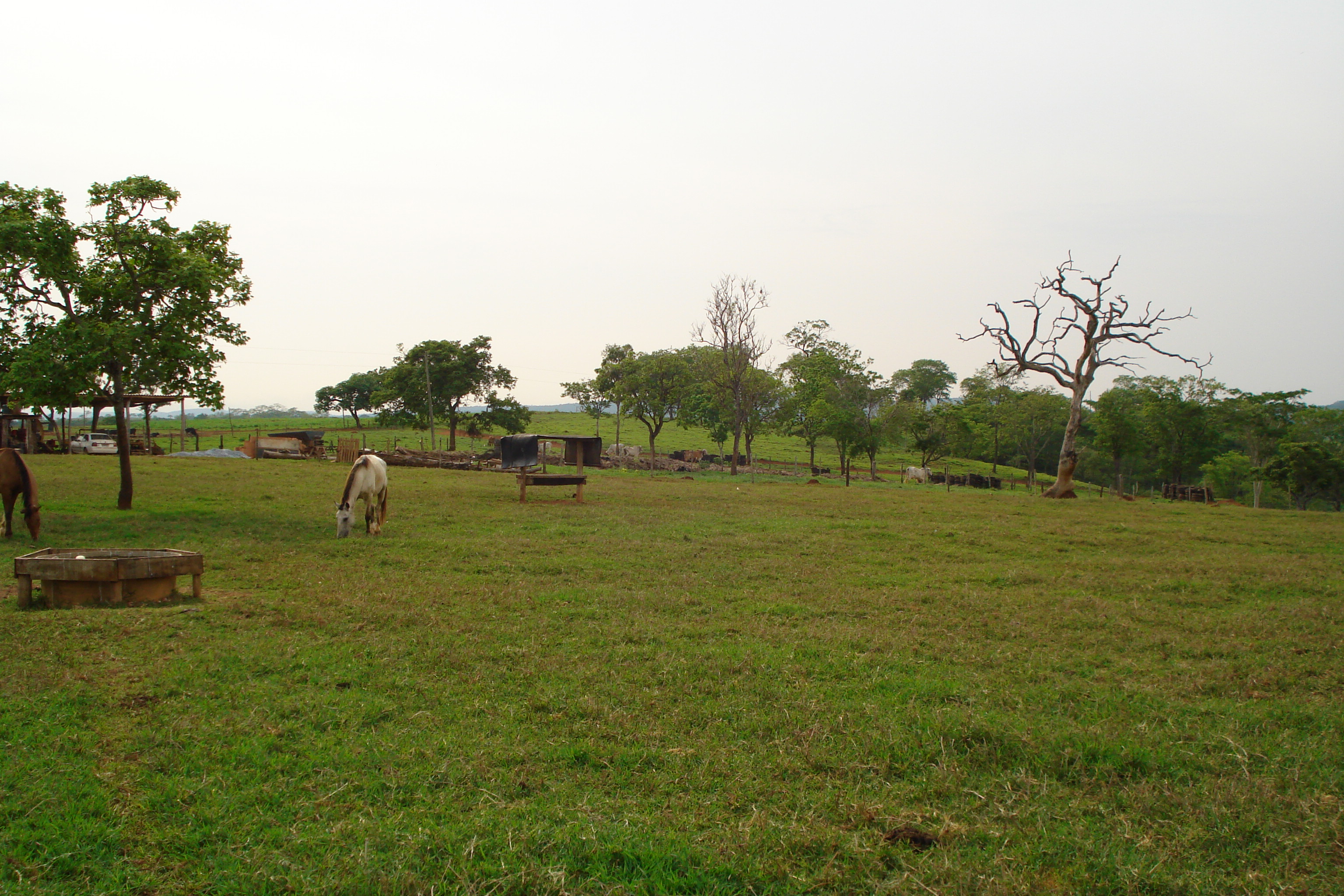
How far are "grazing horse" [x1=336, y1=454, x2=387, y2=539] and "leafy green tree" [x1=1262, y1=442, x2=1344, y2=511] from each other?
37527 mm

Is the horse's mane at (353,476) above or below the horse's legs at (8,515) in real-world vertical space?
above

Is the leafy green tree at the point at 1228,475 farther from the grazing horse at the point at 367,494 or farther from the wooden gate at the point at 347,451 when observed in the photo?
the grazing horse at the point at 367,494

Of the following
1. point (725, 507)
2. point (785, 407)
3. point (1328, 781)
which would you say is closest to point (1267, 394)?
point (785, 407)

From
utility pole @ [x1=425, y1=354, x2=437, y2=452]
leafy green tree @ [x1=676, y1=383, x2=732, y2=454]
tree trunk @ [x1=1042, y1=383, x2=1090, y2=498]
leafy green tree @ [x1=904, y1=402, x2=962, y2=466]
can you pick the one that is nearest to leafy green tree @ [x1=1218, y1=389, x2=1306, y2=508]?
leafy green tree @ [x1=904, y1=402, x2=962, y2=466]

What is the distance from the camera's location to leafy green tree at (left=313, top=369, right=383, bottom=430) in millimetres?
75312

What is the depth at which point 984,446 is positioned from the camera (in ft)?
191

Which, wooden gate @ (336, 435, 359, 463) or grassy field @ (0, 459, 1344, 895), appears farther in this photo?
wooden gate @ (336, 435, 359, 463)

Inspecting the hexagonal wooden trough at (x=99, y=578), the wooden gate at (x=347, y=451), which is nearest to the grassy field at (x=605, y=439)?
the wooden gate at (x=347, y=451)

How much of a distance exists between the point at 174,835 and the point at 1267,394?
6053cm

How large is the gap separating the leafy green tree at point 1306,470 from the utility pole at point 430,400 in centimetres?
4143

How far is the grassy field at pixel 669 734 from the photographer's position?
310cm

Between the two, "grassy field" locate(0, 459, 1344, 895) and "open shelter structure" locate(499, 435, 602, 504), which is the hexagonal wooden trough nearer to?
"grassy field" locate(0, 459, 1344, 895)

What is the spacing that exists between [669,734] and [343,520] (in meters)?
9.49

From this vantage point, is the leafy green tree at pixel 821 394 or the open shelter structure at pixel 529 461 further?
the leafy green tree at pixel 821 394
